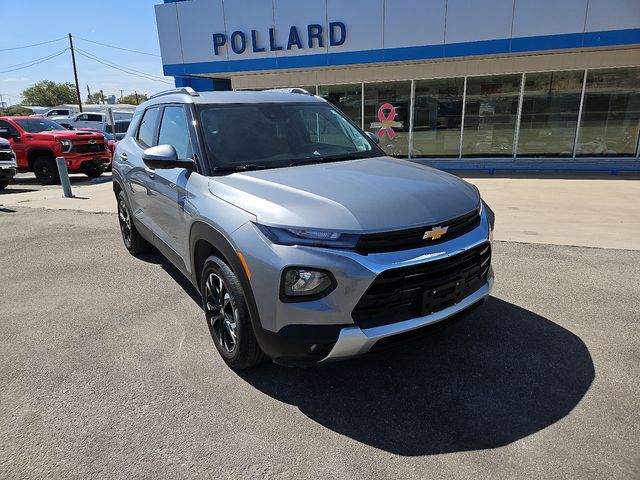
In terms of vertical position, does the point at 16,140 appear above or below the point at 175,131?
below

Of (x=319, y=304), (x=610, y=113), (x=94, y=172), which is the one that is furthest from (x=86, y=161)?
(x=610, y=113)

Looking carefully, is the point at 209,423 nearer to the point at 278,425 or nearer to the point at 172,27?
the point at 278,425

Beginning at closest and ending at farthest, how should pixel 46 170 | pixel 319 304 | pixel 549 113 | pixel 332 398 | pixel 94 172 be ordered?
1. pixel 319 304
2. pixel 332 398
3. pixel 549 113
4. pixel 46 170
5. pixel 94 172

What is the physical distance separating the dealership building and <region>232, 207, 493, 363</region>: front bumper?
34.2 ft

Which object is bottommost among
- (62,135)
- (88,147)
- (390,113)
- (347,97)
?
(88,147)

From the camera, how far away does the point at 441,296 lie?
2486 mm

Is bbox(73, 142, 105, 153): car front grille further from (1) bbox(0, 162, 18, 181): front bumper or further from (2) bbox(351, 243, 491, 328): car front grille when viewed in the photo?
(2) bbox(351, 243, 491, 328): car front grille

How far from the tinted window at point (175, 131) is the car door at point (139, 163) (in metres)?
0.23

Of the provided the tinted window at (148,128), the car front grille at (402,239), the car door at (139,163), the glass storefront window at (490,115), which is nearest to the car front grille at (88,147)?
the car door at (139,163)

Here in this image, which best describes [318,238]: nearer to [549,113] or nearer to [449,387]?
[449,387]

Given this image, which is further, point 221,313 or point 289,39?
point 289,39

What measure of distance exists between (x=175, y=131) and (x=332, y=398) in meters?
2.51

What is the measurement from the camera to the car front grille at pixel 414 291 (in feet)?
7.50

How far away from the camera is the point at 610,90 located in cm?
1124
